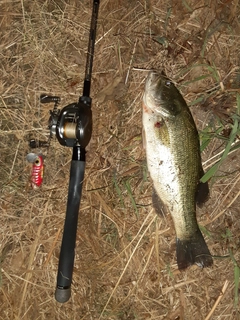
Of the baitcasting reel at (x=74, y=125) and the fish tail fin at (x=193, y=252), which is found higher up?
the baitcasting reel at (x=74, y=125)

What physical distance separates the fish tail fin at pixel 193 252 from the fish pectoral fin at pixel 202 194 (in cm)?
18

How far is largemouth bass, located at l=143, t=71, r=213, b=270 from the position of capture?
2311mm

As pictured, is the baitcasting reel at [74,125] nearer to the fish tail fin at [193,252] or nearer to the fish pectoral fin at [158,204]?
the fish pectoral fin at [158,204]

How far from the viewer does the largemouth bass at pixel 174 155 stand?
2.31 meters

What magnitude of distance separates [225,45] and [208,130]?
24.5 inches

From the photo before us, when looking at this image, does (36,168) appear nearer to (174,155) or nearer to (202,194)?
(174,155)

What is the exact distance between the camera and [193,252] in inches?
96.6

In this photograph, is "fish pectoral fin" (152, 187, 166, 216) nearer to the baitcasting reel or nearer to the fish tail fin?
the fish tail fin

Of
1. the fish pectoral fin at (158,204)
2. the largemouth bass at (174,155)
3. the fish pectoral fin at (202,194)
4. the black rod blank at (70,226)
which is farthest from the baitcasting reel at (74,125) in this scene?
the fish pectoral fin at (202,194)

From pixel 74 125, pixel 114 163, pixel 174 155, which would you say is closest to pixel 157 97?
pixel 174 155

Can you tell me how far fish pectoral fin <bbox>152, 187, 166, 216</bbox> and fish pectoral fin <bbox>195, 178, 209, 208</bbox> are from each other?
23 centimetres

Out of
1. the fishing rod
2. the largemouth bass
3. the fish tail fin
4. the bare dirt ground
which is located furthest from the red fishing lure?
the fish tail fin

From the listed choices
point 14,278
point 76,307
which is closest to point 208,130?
point 76,307

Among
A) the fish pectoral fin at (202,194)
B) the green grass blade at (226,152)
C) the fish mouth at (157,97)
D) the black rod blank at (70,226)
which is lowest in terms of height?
the black rod blank at (70,226)
